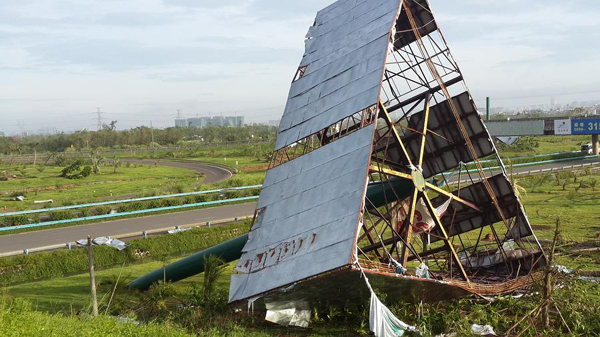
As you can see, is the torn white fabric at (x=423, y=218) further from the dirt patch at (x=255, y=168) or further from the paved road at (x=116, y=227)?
the dirt patch at (x=255, y=168)

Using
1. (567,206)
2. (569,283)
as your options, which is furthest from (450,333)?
(567,206)

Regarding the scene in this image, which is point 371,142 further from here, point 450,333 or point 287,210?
point 450,333

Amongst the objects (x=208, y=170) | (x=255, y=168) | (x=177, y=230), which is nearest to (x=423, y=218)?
(x=177, y=230)

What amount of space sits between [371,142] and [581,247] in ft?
47.0

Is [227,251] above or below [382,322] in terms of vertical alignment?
above

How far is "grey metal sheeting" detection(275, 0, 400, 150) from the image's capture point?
48.0 feet

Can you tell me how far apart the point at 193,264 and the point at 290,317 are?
196 inches

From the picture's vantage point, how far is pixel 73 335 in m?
12.6

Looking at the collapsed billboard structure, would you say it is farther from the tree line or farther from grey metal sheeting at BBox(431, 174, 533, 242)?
the tree line

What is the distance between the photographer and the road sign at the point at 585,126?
60344 mm

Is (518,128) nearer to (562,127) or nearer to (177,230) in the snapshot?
(562,127)

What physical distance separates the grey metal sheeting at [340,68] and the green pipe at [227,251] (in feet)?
8.01

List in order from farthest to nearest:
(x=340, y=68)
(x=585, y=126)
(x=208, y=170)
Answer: (x=208, y=170)
(x=585, y=126)
(x=340, y=68)

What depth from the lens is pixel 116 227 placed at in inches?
1296
